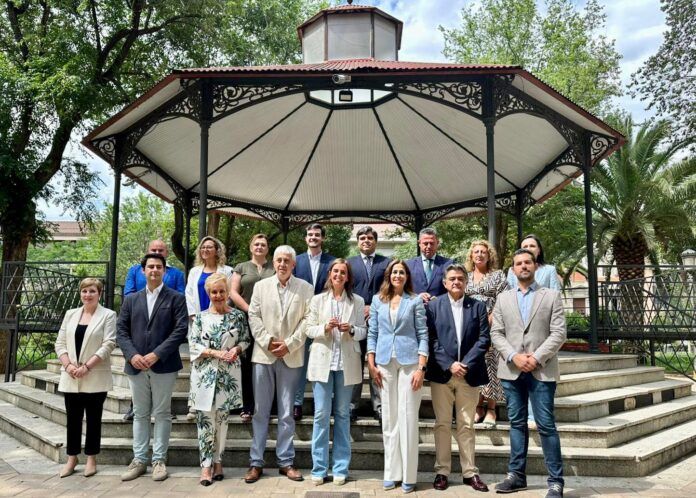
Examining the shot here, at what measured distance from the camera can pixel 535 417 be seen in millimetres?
4711

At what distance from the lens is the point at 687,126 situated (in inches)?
774

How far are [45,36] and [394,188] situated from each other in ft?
30.2

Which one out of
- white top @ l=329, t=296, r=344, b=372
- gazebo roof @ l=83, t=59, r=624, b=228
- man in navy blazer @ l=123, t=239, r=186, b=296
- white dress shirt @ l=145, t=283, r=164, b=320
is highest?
gazebo roof @ l=83, t=59, r=624, b=228

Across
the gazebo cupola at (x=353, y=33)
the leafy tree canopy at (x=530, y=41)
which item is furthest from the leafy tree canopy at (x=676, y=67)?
the gazebo cupola at (x=353, y=33)

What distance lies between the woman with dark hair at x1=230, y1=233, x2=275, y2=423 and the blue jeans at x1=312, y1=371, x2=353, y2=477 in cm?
103

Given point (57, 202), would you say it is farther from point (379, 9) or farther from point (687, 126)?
point (687, 126)

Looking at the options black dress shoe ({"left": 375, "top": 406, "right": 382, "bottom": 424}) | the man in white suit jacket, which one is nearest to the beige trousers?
black dress shoe ({"left": 375, "top": 406, "right": 382, "bottom": 424})

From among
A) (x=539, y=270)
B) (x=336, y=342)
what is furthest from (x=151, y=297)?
(x=539, y=270)

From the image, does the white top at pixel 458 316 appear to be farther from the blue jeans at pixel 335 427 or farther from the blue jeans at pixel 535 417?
the blue jeans at pixel 335 427

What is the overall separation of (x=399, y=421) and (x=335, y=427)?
2.00ft

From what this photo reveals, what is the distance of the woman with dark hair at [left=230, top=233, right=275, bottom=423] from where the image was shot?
5.67 metres

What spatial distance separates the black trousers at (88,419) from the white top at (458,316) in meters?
3.47

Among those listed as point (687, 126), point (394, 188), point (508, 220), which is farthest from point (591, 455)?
point (687, 126)

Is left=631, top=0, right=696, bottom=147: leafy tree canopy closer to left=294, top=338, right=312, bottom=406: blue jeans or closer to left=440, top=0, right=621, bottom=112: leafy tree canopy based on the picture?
left=440, top=0, right=621, bottom=112: leafy tree canopy
